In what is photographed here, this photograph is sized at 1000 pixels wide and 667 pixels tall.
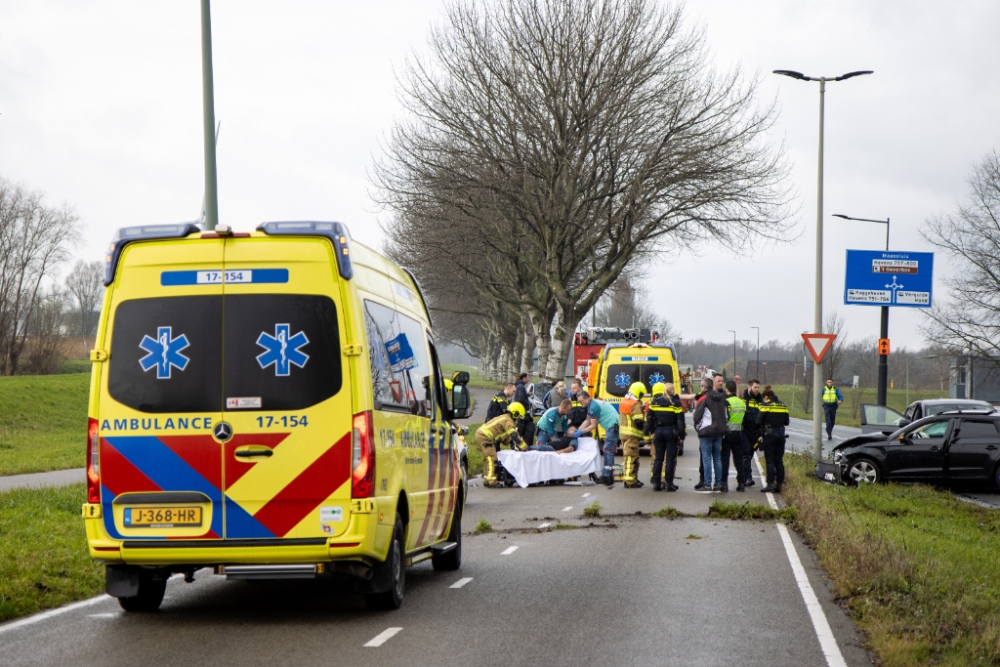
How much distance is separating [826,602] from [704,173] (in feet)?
91.5

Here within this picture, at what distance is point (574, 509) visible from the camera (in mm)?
16125

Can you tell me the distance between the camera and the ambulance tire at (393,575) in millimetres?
8000

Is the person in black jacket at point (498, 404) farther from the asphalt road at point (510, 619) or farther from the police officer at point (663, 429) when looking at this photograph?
the asphalt road at point (510, 619)

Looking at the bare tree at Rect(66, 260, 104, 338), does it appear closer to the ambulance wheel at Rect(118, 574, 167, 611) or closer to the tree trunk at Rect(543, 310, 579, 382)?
the tree trunk at Rect(543, 310, 579, 382)

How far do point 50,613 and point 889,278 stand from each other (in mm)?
33746

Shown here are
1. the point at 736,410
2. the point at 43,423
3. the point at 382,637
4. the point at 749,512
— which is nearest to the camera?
the point at 382,637

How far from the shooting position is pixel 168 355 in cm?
754

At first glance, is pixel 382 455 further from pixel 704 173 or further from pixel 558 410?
pixel 704 173

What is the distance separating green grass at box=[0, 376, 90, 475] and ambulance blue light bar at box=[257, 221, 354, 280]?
16.2 m

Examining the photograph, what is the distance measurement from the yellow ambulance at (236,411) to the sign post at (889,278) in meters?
32.1

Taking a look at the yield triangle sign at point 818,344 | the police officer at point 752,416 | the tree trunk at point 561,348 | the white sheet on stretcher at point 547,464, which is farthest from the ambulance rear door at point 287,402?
the tree trunk at point 561,348

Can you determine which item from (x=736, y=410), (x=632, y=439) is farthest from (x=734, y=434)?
(x=632, y=439)

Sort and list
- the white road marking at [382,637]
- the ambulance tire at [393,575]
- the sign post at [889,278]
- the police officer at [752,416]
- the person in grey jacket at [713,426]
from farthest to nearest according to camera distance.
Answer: the sign post at [889,278], the police officer at [752,416], the person in grey jacket at [713,426], the ambulance tire at [393,575], the white road marking at [382,637]

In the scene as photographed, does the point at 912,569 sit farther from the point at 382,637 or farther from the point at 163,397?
the point at 163,397
